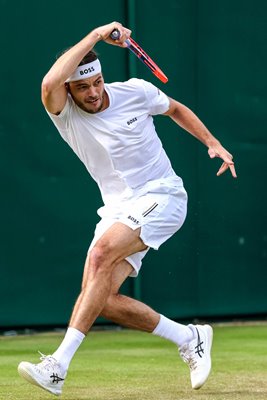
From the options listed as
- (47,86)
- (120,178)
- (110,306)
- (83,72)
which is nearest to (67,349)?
(110,306)

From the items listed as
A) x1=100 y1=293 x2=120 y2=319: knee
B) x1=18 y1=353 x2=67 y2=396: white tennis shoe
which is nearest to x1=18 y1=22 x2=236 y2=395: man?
x1=100 y1=293 x2=120 y2=319: knee

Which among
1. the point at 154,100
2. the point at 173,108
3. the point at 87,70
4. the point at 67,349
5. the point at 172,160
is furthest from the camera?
the point at 172,160

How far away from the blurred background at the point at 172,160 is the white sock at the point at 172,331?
305 centimetres

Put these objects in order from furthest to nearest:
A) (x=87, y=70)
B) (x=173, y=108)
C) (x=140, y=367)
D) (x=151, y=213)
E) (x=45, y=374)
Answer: (x=140, y=367) < (x=173, y=108) < (x=151, y=213) < (x=87, y=70) < (x=45, y=374)

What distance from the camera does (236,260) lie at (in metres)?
10.0

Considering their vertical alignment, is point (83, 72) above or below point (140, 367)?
above

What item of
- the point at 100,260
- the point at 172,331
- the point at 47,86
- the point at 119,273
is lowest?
the point at 172,331

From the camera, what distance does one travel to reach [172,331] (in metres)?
6.25

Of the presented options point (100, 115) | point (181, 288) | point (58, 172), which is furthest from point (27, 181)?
point (100, 115)

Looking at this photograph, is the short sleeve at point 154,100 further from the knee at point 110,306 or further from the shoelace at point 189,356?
the shoelace at point 189,356

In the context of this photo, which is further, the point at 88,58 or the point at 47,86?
the point at 88,58

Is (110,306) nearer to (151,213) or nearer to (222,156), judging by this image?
(151,213)

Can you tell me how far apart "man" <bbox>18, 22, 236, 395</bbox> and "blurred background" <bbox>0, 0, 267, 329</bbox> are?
2.85m

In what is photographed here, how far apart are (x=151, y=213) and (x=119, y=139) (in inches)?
16.3
